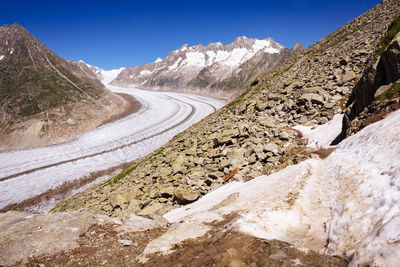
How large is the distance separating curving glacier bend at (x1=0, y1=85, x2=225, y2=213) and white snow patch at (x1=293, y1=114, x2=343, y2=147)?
29.6 m

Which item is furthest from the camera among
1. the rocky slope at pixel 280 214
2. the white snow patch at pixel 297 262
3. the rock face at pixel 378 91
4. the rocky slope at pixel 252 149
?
the rocky slope at pixel 252 149

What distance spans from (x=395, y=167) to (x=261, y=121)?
44.9ft

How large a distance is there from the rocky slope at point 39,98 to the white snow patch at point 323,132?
168 feet

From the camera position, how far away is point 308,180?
762 centimetres

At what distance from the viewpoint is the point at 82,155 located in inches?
1500

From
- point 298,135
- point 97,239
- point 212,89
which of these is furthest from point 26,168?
point 212,89

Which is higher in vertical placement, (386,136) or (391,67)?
(391,67)

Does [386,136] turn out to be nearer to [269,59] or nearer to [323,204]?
[323,204]

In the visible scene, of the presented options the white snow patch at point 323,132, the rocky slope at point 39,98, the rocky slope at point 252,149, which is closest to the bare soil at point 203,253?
Answer: the rocky slope at point 252,149

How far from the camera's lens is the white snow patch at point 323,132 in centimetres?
1205

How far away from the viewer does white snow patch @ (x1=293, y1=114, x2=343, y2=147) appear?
39.5 feet

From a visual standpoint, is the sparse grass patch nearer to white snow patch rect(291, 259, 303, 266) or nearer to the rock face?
the rock face

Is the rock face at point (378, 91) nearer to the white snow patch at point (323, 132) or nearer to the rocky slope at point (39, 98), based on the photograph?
the white snow patch at point (323, 132)

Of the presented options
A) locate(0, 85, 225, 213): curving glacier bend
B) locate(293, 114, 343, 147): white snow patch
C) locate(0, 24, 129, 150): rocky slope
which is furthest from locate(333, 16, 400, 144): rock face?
locate(0, 24, 129, 150): rocky slope
